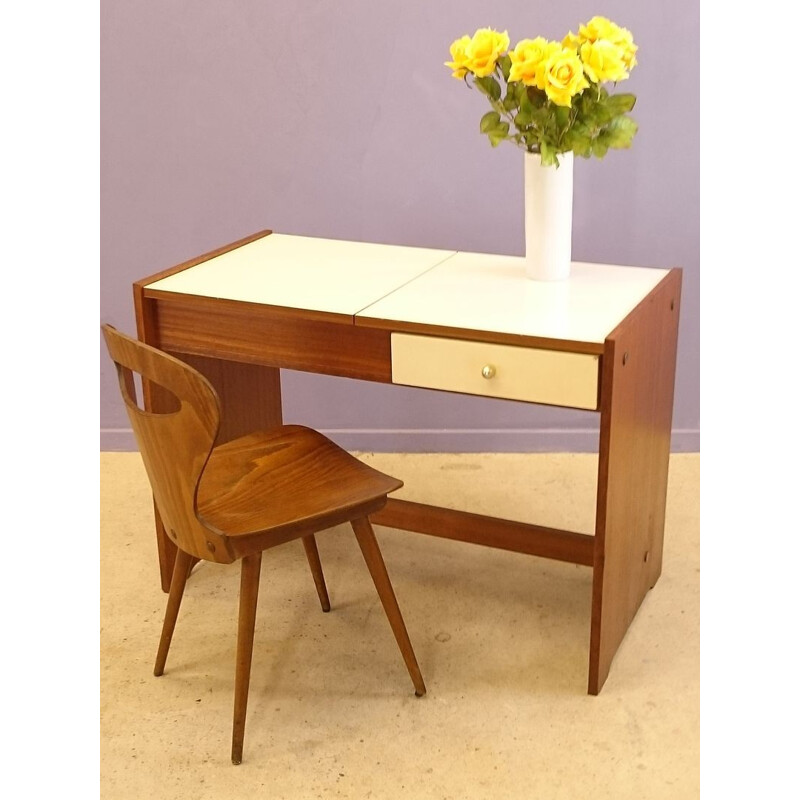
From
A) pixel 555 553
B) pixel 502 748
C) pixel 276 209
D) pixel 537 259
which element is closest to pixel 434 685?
pixel 502 748

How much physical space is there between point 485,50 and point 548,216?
0.36 m

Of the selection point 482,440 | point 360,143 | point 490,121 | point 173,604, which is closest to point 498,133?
point 490,121

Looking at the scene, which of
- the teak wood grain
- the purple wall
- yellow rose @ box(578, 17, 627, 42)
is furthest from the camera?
the purple wall

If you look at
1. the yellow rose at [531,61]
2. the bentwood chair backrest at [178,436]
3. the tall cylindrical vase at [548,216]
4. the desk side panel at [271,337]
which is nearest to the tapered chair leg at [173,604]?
the bentwood chair backrest at [178,436]

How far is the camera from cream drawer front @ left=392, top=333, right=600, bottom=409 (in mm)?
2117

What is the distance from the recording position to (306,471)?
Answer: 2348 millimetres

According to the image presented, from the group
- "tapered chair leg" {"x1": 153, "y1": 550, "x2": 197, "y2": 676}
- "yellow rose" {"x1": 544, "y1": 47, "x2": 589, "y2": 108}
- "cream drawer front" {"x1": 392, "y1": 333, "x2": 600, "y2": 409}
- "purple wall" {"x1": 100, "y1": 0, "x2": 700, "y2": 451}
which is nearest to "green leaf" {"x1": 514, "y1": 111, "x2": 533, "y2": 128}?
"yellow rose" {"x1": 544, "y1": 47, "x2": 589, "y2": 108}

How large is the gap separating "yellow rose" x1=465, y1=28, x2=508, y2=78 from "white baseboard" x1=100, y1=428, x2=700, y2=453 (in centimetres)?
141

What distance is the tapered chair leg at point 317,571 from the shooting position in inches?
104

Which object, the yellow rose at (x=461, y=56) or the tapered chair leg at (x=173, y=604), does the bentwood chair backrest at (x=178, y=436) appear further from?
the yellow rose at (x=461, y=56)

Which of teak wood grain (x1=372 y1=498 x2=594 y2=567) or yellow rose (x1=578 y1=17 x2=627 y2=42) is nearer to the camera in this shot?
yellow rose (x1=578 y1=17 x2=627 y2=42)

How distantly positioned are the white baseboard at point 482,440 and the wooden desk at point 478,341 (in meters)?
0.70

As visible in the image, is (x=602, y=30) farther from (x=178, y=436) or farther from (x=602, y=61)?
(x=178, y=436)

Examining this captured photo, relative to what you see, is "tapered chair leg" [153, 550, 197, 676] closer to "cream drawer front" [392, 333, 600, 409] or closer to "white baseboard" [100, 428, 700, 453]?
"cream drawer front" [392, 333, 600, 409]
